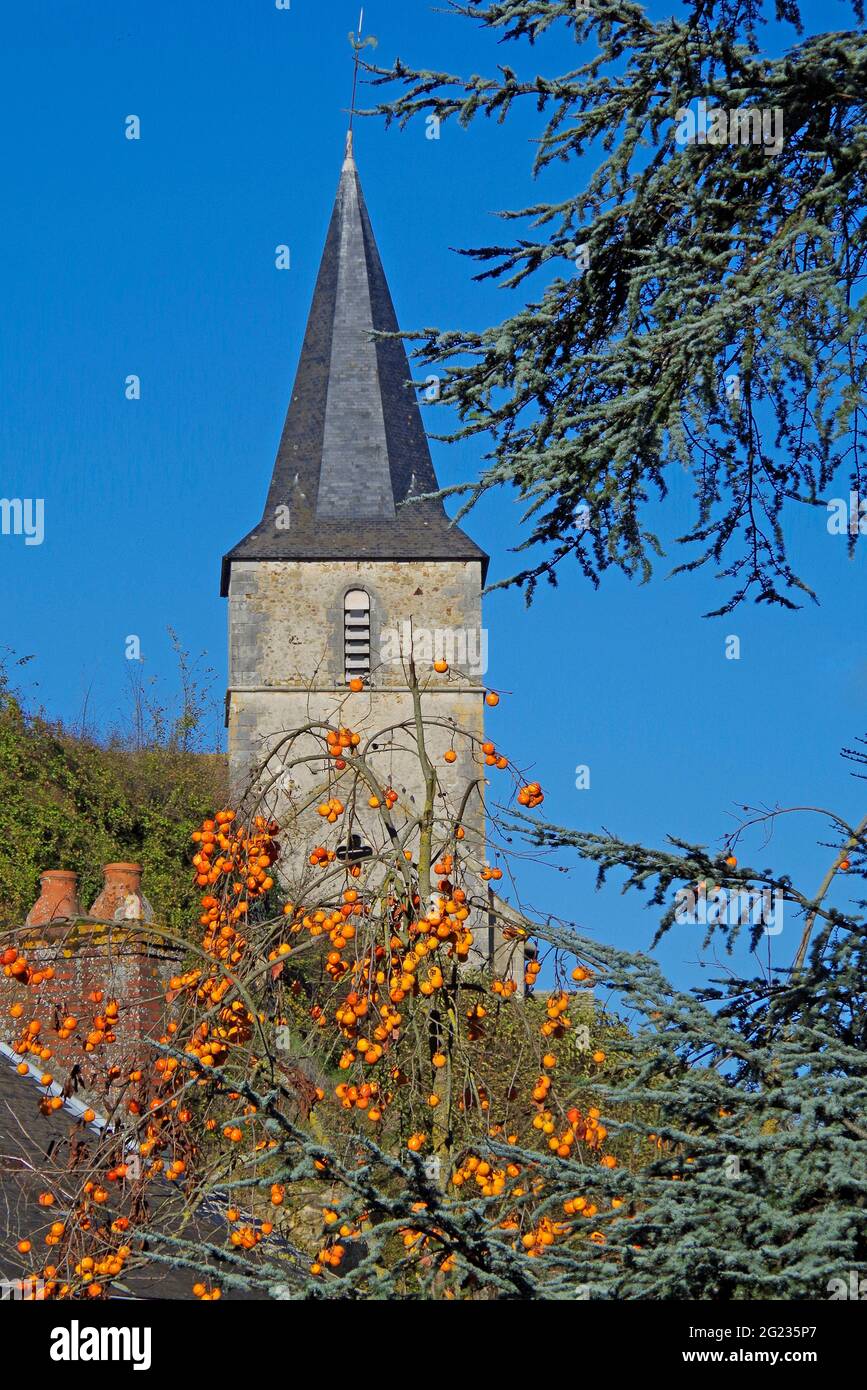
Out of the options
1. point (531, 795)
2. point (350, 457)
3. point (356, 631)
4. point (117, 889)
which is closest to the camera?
point (531, 795)

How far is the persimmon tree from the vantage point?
4.82m

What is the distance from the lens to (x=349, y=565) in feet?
115

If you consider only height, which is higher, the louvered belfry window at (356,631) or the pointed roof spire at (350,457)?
the pointed roof spire at (350,457)

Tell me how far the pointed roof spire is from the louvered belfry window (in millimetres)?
816

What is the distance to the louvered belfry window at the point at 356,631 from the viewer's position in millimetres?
34312

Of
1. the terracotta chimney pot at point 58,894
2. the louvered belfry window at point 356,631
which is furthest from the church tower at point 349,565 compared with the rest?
the terracotta chimney pot at point 58,894

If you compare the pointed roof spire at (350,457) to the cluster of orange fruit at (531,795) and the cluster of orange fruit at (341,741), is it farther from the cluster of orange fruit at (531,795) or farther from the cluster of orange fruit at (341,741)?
the cluster of orange fruit at (531,795)

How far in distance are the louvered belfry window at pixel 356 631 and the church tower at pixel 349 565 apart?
0.06 ft

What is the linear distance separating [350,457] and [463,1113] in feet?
99.8

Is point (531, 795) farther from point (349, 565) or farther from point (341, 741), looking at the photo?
point (349, 565)

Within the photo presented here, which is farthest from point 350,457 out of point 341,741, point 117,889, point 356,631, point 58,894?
point 341,741
